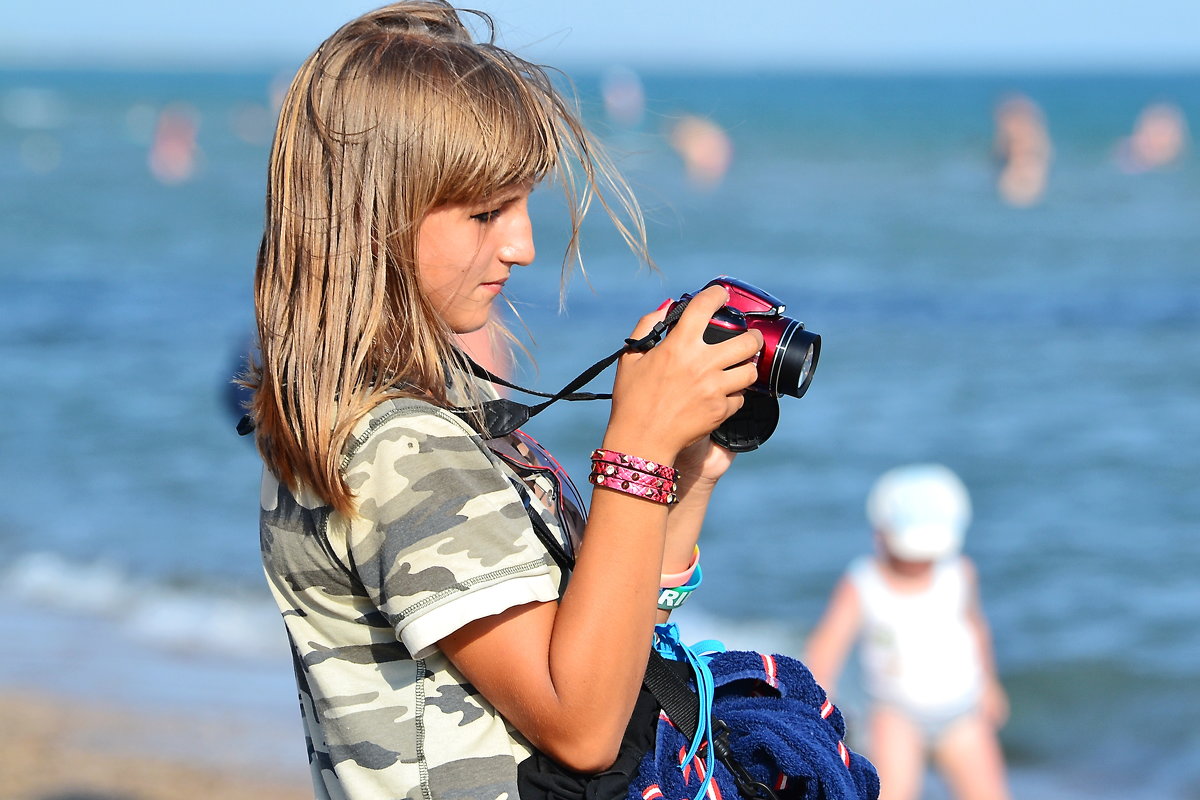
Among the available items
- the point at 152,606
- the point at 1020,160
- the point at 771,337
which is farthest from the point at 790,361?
the point at 1020,160

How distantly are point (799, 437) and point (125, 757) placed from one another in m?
5.01

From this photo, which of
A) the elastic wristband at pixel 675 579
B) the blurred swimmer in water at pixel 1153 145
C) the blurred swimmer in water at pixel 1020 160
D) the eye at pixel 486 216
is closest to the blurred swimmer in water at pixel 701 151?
the blurred swimmer in water at pixel 1020 160

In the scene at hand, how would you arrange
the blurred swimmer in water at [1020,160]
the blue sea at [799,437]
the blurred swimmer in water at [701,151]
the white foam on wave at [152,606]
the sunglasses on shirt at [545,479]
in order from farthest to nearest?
1. the blurred swimmer in water at [701,151]
2. the blurred swimmer in water at [1020,160]
3. the white foam on wave at [152,606]
4. the blue sea at [799,437]
5. the sunglasses on shirt at [545,479]

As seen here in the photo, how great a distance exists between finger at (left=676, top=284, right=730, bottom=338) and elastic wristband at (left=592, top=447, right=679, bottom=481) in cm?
15

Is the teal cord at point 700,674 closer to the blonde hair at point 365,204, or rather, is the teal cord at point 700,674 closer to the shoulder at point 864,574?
the blonde hair at point 365,204

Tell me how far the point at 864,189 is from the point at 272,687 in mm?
19386

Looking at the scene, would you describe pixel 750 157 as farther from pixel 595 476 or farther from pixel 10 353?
pixel 595 476

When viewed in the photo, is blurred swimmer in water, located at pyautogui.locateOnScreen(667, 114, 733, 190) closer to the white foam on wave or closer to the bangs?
the white foam on wave

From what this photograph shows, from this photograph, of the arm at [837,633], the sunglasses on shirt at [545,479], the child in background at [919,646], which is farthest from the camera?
the arm at [837,633]

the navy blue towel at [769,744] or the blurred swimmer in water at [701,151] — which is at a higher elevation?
the blurred swimmer in water at [701,151]

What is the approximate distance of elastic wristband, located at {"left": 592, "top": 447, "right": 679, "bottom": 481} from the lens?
135 cm

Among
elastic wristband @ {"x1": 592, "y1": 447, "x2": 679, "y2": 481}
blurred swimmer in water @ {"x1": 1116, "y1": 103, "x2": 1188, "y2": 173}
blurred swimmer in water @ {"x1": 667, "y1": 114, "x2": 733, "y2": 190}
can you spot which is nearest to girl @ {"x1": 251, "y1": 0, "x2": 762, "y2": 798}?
elastic wristband @ {"x1": 592, "y1": 447, "x2": 679, "y2": 481}

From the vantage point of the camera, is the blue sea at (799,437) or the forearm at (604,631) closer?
the forearm at (604,631)

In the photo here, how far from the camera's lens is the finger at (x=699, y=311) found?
1.41 m
